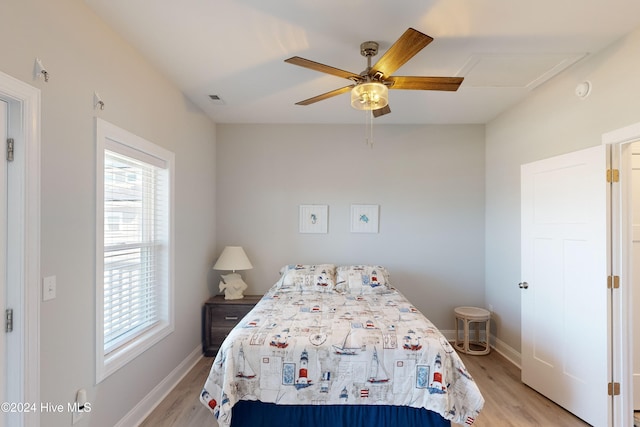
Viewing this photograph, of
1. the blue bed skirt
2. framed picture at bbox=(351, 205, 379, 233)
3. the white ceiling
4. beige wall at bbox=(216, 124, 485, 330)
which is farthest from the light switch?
framed picture at bbox=(351, 205, 379, 233)

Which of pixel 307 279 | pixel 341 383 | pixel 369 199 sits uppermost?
pixel 369 199

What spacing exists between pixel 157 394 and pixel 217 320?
0.99 meters

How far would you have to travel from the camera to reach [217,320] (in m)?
3.43

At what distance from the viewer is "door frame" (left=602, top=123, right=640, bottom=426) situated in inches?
82.7

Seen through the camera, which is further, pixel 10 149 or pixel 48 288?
pixel 48 288

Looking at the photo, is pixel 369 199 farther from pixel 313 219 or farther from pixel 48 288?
pixel 48 288

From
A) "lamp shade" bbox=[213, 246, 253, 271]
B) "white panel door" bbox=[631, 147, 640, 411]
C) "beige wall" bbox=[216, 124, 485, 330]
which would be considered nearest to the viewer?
"white panel door" bbox=[631, 147, 640, 411]

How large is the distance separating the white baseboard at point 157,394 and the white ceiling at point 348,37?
260 centimetres

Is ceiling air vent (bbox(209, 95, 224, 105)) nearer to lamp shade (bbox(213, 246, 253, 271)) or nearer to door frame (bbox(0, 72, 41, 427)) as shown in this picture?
lamp shade (bbox(213, 246, 253, 271))

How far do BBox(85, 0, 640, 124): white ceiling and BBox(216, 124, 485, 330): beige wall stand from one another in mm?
949

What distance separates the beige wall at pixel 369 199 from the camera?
388cm

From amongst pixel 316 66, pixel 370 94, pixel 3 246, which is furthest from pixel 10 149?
pixel 370 94

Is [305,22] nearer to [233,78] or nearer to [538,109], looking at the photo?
[233,78]

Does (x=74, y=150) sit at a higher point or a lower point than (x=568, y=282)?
higher
